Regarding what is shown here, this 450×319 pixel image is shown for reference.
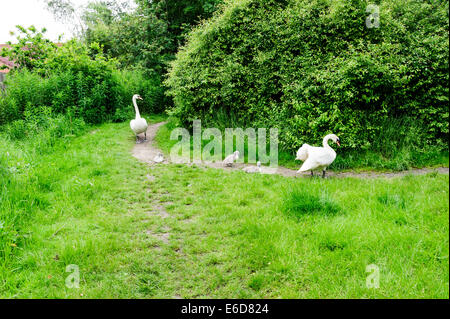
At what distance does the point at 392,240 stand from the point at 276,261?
4.54ft

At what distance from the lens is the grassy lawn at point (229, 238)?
9.76ft

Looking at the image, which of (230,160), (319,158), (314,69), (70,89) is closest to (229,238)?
(319,158)

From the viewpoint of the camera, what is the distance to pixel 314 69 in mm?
7973

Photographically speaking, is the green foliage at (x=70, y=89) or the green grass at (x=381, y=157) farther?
the green foliage at (x=70, y=89)

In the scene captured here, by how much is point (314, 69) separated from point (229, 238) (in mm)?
5884

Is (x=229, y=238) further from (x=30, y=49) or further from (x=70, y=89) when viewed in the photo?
(x=30, y=49)

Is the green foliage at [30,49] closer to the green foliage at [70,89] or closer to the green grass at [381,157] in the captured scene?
the green foliage at [70,89]

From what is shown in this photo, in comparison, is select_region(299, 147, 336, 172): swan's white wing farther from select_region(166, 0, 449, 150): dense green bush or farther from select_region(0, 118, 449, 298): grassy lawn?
select_region(166, 0, 449, 150): dense green bush

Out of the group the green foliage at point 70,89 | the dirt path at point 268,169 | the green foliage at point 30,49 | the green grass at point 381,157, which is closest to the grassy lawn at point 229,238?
the dirt path at point 268,169

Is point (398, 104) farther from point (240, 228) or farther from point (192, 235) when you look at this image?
point (192, 235)

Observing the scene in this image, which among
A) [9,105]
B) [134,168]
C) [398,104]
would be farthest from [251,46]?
[9,105]

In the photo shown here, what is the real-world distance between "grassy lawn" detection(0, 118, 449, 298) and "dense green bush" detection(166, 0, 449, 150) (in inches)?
91.0

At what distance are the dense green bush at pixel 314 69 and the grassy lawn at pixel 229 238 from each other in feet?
7.59
